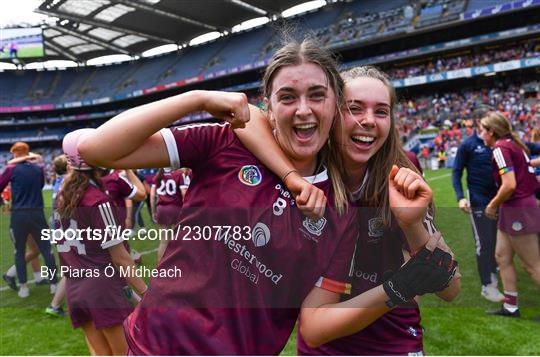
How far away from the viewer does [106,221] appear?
253 cm

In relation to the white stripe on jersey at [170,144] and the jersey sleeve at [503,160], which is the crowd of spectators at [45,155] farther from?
the white stripe on jersey at [170,144]

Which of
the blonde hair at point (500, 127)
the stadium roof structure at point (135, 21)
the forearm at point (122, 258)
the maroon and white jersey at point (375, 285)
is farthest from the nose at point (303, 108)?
the stadium roof structure at point (135, 21)

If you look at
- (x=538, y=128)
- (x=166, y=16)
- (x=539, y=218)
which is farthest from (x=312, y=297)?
(x=166, y=16)

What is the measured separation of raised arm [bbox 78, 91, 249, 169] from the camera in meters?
1.18

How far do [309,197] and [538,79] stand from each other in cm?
3222

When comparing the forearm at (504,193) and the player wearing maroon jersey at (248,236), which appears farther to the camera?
the forearm at (504,193)

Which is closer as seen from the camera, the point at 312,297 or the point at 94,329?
the point at 312,297

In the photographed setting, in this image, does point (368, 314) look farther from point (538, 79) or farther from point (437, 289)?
point (538, 79)

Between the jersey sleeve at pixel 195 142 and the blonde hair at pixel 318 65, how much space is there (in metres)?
0.23

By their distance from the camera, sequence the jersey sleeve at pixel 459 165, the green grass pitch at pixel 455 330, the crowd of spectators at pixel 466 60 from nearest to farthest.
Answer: the green grass pitch at pixel 455 330 < the jersey sleeve at pixel 459 165 < the crowd of spectators at pixel 466 60

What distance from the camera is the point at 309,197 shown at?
1.31 m

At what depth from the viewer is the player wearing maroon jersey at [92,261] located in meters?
2.53

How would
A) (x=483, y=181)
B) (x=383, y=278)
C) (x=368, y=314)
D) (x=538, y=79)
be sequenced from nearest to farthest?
(x=368, y=314) < (x=383, y=278) < (x=483, y=181) < (x=538, y=79)

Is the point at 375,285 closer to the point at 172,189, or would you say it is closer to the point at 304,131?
the point at 304,131
